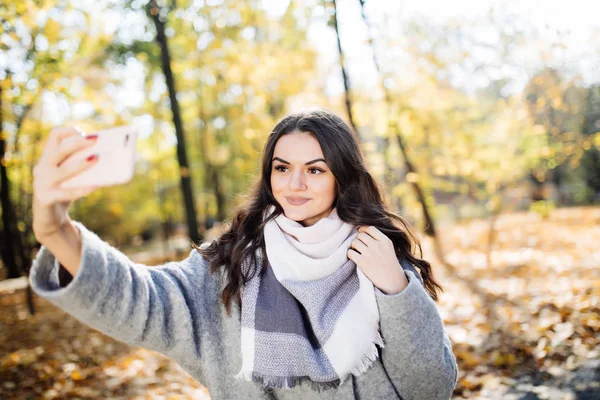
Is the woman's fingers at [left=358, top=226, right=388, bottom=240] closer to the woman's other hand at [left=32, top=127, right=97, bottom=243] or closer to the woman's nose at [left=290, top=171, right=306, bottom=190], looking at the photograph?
the woman's nose at [left=290, top=171, right=306, bottom=190]

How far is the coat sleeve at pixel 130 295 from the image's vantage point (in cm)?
114

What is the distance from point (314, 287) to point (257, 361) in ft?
1.15

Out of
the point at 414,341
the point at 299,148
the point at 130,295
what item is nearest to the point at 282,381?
the point at 414,341

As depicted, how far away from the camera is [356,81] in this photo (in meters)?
10.1

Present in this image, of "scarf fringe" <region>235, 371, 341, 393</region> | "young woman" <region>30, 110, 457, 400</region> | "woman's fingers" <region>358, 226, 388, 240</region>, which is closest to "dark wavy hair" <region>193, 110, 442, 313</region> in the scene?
"young woman" <region>30, 110, 457, 400</region>

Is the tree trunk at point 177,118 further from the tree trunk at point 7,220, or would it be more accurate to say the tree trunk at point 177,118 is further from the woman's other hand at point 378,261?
the woman's other hand at point 378,261

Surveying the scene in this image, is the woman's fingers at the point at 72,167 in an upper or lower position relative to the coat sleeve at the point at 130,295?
upper

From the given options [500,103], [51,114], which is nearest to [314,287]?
[500,103]

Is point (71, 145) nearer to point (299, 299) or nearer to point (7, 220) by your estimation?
point (299, 299)

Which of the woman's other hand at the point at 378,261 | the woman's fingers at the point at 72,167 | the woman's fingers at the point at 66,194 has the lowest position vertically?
the woman's other hand at the point at 378,261

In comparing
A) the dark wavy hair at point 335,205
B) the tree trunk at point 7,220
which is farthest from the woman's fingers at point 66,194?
the tree trunk at point 7,220

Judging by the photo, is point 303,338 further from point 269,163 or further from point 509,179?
point 509,179

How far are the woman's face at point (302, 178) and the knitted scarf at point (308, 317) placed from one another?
111mm

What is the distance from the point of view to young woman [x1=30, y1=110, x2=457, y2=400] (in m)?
1.41
